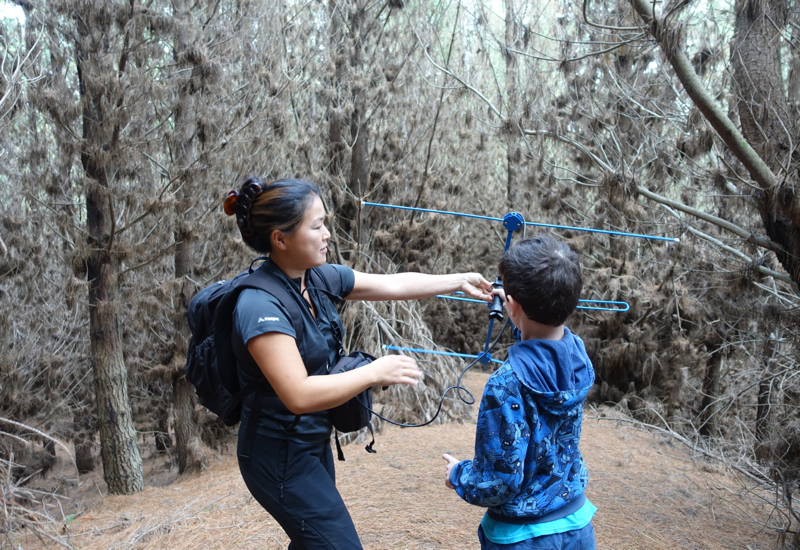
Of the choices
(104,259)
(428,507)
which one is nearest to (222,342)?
(428,507)

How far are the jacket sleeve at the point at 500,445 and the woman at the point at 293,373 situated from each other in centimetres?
35

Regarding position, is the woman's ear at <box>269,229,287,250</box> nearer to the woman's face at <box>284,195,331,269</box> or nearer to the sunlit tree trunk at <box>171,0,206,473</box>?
the woman's face at <box>284,195,331,269</box>

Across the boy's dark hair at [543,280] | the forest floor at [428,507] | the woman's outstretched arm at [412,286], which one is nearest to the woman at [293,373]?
the woman's outstretched arm at [412,286]

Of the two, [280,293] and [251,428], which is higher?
[280,293]

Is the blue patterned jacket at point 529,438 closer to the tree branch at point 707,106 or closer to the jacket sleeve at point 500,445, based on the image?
the jacket sleeve at point 500,445

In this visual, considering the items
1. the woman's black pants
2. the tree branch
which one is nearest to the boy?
the woman's black pants

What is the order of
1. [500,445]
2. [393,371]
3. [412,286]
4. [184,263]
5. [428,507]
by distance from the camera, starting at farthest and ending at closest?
1. [184,263]
2. [428,507]
3. [412,286]
4. [393,371]
5. [500,445]

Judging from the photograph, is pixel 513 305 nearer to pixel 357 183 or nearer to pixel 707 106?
pixel 707 106

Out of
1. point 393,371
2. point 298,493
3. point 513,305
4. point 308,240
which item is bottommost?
point 298,493

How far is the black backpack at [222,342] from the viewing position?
1.90m

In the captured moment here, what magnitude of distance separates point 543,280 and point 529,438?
43 cm

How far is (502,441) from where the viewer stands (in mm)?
1511

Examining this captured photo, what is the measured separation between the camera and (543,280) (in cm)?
161

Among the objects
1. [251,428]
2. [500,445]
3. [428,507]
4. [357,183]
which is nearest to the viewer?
[500,445]
